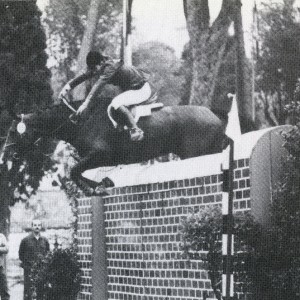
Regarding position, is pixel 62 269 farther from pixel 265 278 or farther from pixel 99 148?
pixel 265 278

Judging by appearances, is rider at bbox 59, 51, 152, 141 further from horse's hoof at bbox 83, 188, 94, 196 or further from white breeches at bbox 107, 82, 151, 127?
horse's hoof at bbox 83, 188, 94, 196

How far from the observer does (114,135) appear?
1570 cm

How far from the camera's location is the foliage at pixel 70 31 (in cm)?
4172

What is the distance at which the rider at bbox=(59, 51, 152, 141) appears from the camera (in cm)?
1535

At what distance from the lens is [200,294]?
13.9m

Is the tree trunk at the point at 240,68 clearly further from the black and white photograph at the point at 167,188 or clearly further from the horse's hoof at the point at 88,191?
the horse's hoof at the point at 88,191

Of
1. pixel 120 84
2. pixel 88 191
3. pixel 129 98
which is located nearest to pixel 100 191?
pixel 88 191

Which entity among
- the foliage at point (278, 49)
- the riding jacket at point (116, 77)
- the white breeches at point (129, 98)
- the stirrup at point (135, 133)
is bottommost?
the stirrup at point (135, 133)

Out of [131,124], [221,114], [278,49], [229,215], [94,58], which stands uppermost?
[278,49]

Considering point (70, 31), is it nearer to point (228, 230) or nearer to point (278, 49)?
point (278, 49)

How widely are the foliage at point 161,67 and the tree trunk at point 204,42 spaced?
945 inches

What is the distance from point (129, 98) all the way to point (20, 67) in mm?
12234

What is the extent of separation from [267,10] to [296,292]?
3206 centimetres

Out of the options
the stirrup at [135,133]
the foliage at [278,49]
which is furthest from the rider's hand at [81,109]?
the foliage at [278,49]
